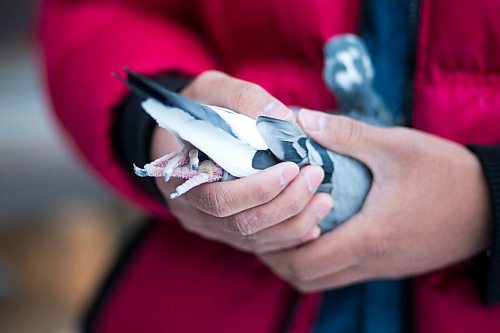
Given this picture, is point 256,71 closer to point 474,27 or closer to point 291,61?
point 291,61

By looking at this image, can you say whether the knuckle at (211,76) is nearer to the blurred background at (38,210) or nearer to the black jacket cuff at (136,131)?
the black jacket cuff at (136,131)

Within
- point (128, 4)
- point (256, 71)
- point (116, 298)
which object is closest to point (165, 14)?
point (128, 4)

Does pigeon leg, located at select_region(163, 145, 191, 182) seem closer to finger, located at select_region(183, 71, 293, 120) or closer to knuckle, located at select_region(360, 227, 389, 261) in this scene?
finger, located at select_region(183, 71, 293, 120)

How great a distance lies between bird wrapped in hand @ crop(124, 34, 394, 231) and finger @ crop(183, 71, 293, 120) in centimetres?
1

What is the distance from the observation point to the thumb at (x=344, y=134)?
1.20 ft

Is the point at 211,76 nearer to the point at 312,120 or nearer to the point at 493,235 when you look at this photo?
the point at 312,120

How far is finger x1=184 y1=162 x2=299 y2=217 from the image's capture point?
323 millimetres

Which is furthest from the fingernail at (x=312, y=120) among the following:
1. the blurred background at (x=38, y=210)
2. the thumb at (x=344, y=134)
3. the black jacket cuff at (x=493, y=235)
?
the blurred background at (x=38, y=210)

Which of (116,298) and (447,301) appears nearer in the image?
(447,301)

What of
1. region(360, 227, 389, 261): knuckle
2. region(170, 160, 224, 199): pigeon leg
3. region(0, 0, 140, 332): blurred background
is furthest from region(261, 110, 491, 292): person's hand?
region(0, 0, 140, 332): blurred background

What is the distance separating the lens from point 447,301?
422 millimetres

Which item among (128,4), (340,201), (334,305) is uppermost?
(128,4)

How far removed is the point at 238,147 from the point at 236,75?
16 cm

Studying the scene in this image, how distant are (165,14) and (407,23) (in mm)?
232
